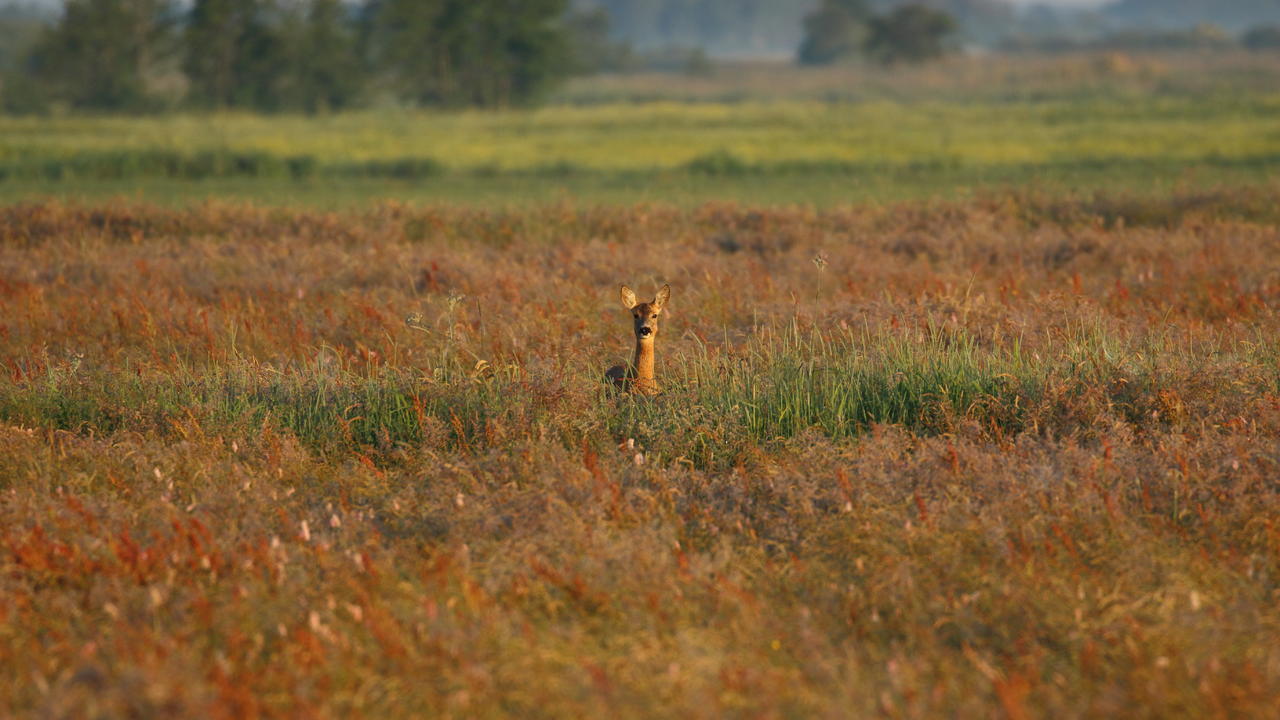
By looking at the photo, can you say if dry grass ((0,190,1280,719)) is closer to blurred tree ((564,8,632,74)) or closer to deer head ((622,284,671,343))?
deer head ((622,284,671,343))

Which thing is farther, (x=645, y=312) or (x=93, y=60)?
(x=93, y=60)

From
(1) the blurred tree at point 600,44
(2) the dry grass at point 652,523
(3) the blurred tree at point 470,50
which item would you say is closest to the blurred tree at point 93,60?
(3) the blurred tree at point 470,50

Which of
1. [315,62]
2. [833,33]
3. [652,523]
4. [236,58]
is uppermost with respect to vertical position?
[833,33]

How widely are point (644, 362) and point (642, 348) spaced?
93 millimetres

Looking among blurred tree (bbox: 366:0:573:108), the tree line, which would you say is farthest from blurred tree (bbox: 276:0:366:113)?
blurred tree (bbox: 366:0:573:108)

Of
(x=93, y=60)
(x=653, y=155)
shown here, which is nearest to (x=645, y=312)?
(x=653, y=155)

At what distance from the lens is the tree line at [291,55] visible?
2677 inches

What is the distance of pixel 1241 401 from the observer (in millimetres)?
6719

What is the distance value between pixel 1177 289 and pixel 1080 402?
5.60 m

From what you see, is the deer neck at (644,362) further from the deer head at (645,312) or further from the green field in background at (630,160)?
→ the green field in background at (630,160)

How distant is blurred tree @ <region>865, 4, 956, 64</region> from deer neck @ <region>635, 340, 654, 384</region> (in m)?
110

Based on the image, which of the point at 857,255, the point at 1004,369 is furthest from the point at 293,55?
the point at 1004,369

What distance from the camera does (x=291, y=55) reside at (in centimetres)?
6800

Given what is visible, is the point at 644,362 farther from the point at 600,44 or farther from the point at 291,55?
the point at 600,44
